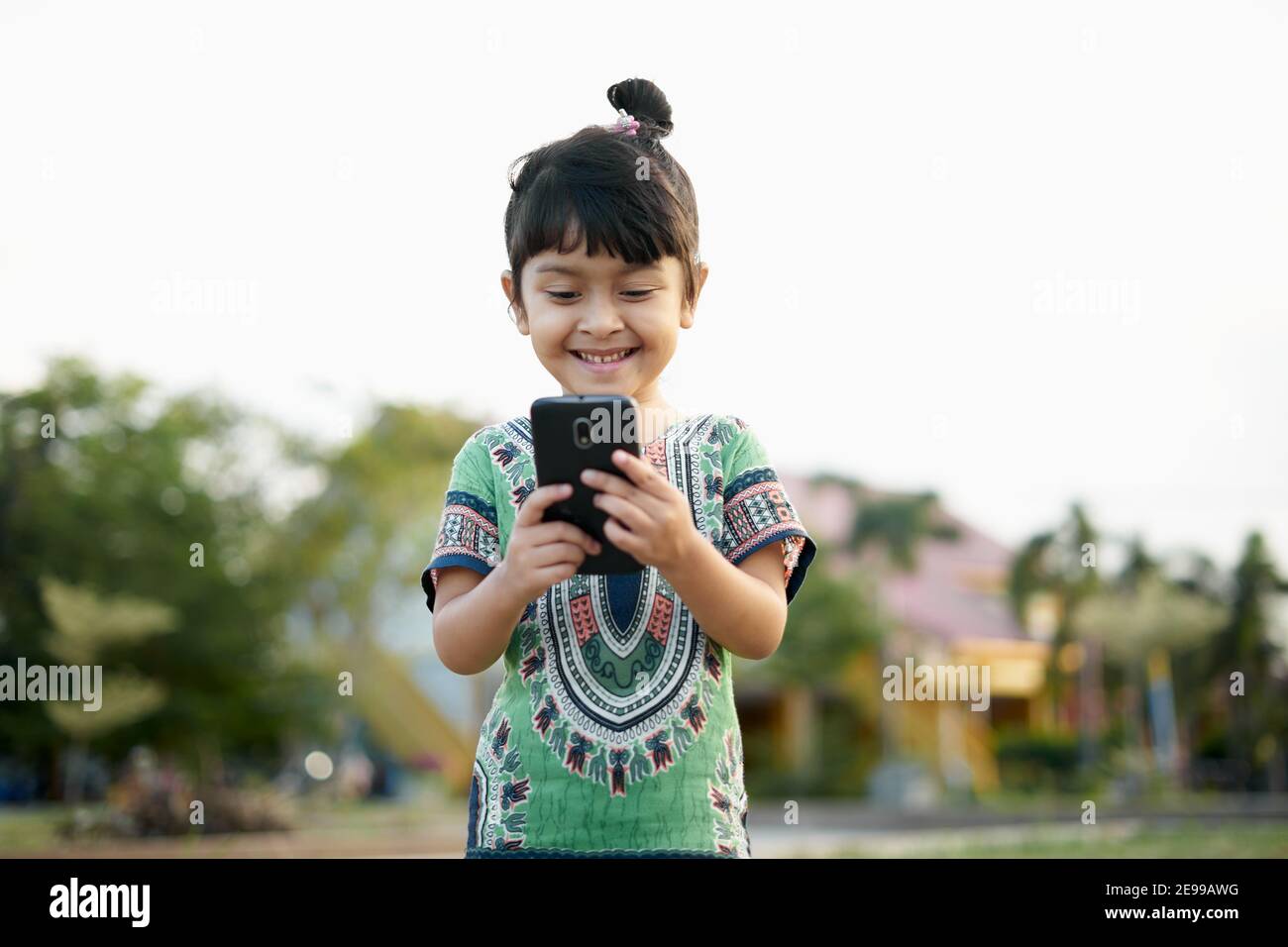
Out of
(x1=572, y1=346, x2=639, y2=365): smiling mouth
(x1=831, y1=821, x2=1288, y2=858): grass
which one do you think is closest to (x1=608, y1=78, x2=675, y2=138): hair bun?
(x1=572, y1=346, x2=639, y2=365): smiling mouth

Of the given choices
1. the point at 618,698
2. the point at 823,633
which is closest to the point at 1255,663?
the point at 823,633

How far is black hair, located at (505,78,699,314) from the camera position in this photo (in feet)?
6.70

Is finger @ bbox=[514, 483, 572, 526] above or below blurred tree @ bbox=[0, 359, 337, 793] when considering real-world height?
below

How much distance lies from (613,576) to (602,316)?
1.35 feet

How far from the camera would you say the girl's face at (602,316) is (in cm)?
206

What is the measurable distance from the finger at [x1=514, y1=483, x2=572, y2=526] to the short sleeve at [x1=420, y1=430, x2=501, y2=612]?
0.94 ft

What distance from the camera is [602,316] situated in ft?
6.70

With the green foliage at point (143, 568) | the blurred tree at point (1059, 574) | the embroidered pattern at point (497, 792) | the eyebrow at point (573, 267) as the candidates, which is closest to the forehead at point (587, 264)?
the eyebrow at point (573, 267)

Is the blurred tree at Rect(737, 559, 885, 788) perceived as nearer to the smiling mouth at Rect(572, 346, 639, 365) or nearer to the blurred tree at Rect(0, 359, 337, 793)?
the blurred tree at Rect(0, 359, 337, 793)

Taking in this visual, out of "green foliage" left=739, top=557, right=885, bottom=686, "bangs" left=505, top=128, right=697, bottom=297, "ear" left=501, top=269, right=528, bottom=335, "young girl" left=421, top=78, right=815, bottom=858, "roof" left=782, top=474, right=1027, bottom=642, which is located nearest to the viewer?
"young girl" left=421, top=78, right=815, bottom=858
